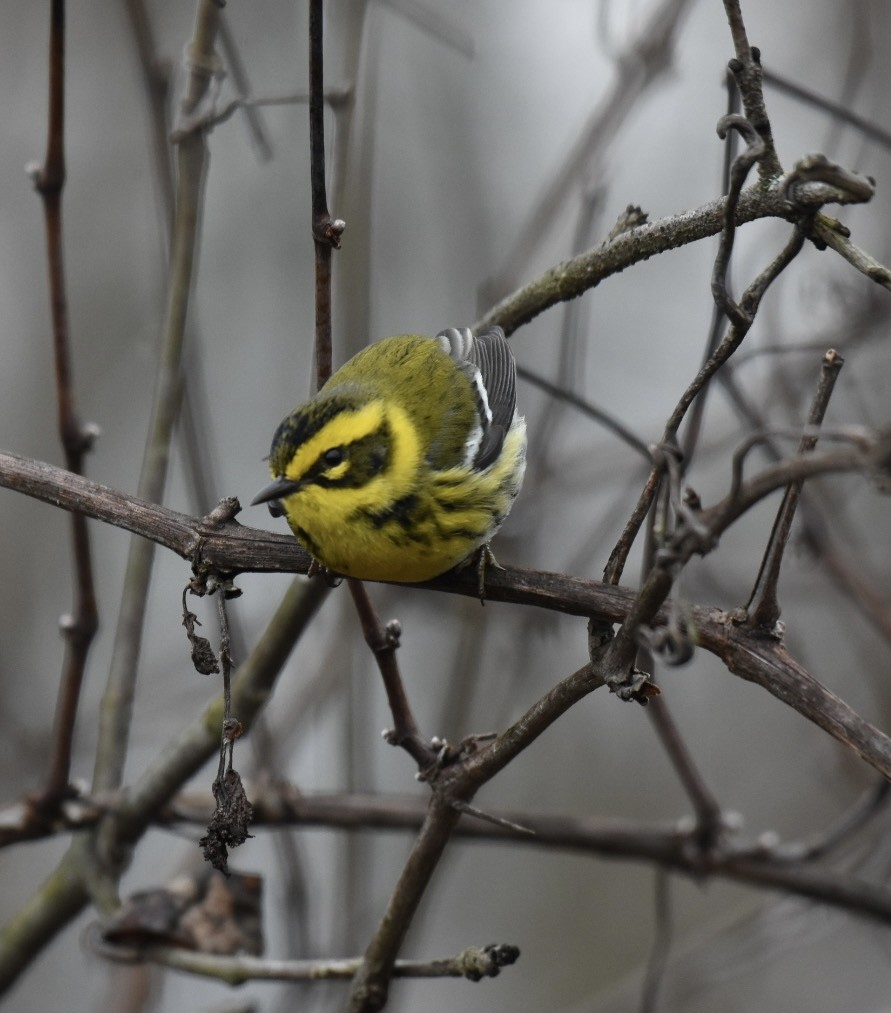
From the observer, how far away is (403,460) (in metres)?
3.02

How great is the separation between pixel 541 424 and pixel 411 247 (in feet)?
10.5

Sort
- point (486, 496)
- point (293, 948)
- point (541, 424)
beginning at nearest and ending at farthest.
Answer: point (486, 496), point (293, 948), point (541, 424)

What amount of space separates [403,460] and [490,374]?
0.61 meters

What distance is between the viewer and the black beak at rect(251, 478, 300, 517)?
107 inches

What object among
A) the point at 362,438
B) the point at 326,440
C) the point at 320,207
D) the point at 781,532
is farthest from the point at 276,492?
the point at 781,532

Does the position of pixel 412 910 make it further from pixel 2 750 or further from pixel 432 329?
pixel 432 329

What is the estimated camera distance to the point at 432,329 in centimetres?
682

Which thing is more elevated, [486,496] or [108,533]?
[108,533]

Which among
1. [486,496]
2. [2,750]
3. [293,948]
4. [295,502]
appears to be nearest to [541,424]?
[486,496]

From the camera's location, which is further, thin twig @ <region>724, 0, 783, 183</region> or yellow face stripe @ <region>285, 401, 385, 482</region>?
yellow face stripe @ <region>285, 401, 385, 482</region>

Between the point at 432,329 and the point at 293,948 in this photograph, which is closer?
the point at 293,948

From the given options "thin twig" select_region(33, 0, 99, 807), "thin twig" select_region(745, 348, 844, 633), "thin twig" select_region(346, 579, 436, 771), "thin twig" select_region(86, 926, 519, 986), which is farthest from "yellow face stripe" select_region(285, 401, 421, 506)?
"thin twig" select_region(745, 348, 844, 633)

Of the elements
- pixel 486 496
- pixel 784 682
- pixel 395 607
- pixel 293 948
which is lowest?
pixel 784 682

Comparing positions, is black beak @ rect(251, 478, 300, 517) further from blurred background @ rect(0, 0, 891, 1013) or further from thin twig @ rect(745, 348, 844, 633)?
blurred background @ rect(0, 0, 891, 1013)
